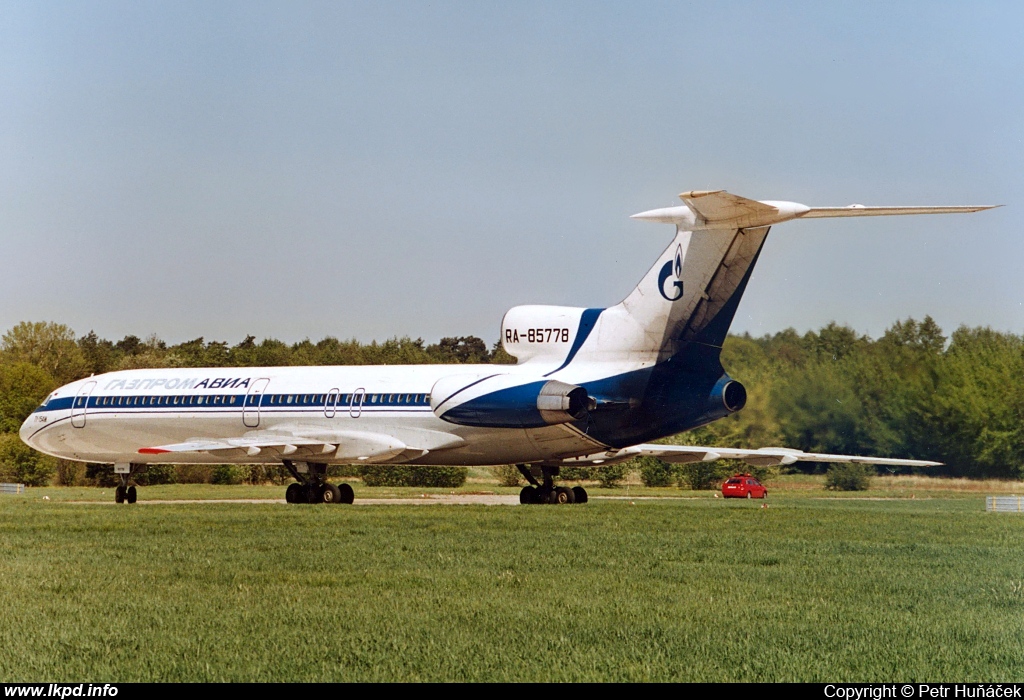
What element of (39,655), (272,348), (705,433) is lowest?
(39,655)

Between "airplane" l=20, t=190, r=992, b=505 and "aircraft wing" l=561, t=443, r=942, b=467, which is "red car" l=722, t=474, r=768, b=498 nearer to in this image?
"aircraft wing" l=561, t=443, r=942, b=467

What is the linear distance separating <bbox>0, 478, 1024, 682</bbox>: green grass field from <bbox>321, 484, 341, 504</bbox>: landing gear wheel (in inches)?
359

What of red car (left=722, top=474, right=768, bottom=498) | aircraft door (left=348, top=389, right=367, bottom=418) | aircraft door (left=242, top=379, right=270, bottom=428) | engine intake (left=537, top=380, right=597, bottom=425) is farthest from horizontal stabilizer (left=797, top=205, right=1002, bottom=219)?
red car (left=722, top=474, right=768, bottom=498)

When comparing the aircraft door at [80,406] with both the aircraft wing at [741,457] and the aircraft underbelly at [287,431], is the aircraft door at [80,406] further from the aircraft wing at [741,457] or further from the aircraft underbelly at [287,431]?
the aircraft wing at [741,457]

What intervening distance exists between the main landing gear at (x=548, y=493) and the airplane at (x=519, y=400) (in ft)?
0.14

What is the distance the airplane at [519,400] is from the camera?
73.4 ft

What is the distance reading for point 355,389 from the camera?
29719 millimetres

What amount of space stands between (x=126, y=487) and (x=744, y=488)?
1862cm

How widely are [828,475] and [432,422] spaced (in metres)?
10.0

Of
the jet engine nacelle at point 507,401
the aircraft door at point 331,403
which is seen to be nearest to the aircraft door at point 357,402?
the aircraft door at point 331,403

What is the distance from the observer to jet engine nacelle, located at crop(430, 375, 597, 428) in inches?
973

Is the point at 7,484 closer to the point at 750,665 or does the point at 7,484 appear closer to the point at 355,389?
the point at 355,389

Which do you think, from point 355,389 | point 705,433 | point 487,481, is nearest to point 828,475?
point 705,433

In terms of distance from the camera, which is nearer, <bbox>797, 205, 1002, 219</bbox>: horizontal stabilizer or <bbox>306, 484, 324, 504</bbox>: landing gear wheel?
<bbox>797, 205, 1002, 219</bbox>: horizontal stabilizer
